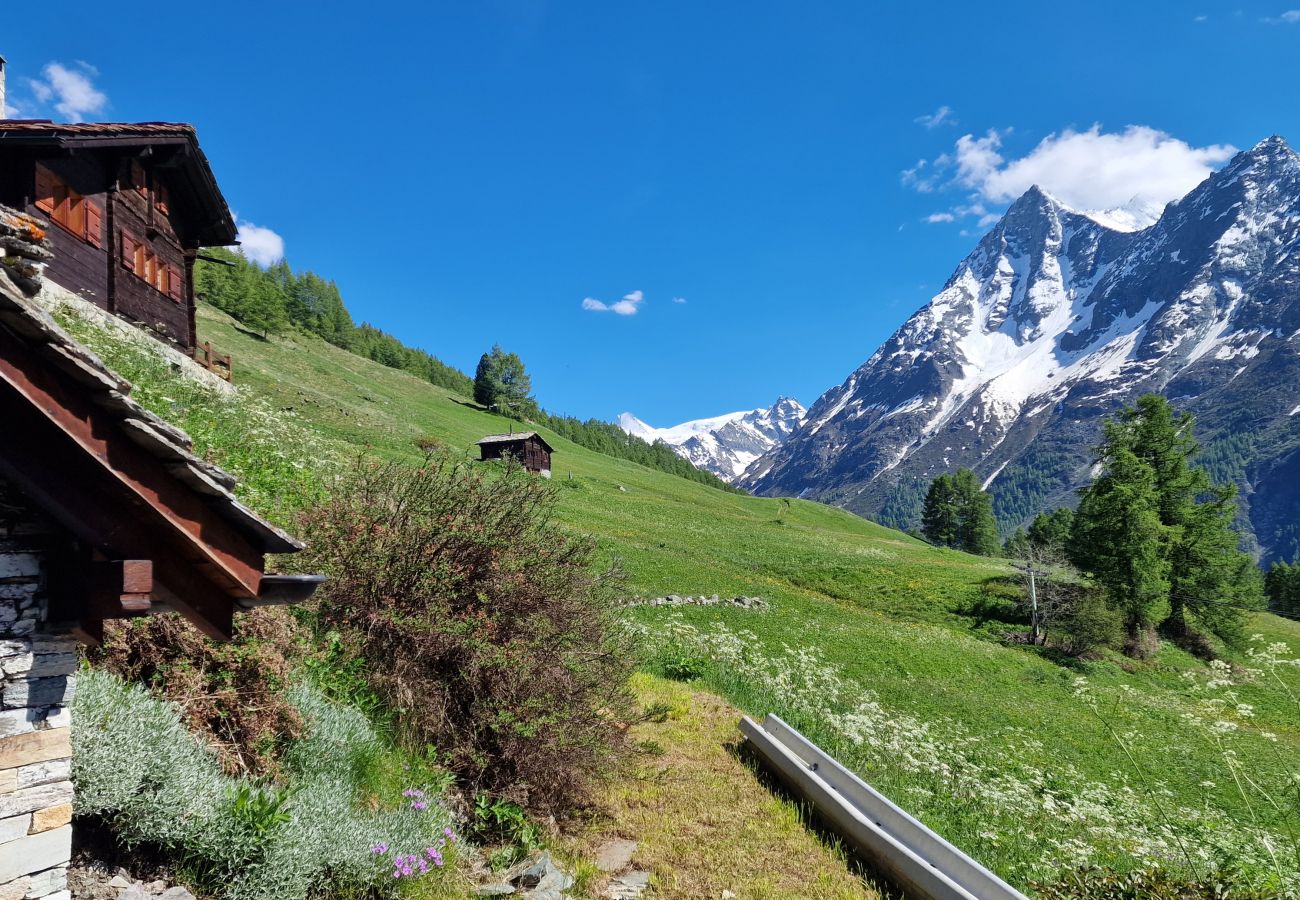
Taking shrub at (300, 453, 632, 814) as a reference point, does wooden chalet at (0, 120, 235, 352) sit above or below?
above

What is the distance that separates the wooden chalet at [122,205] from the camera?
703 inches

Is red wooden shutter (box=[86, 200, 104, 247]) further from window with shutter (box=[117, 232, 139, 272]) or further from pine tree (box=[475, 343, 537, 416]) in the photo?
pine tree (box=[475, 343, 537, 416])

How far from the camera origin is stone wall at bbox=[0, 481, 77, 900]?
3.20m

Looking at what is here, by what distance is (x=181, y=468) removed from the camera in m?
3.18

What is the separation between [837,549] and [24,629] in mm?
54686

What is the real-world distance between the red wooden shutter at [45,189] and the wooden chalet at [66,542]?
2105 cm

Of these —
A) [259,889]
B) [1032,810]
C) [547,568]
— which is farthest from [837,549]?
[259,889]

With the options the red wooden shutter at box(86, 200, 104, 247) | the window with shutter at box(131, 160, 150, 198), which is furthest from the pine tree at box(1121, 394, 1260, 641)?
the red wooden shutter at box(86, 200, 104, 247)

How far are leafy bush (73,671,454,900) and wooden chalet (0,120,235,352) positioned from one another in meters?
19.5

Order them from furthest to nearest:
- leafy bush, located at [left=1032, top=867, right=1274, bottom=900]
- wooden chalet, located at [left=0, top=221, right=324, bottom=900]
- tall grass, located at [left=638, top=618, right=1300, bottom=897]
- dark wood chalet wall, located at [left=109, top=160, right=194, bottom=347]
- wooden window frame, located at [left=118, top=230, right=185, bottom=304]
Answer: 1. wooden window frame, located at [left=118, top=230, right=185, bottom=304]
2. dark wood chalet wall, located at [left=109, top=160, right=194, bottom=347]
3. tall grass, located at [left=638, top=618, right=1300, bottom=897]
4. leafy bush, located at [left=1032, top=867, right=1274, bottom=900]
5. wooden chalet, located at [left=0, top=221, right=324, bottom=900]

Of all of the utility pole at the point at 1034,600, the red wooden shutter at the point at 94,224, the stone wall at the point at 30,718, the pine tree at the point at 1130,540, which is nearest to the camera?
the stone wall at the point at 30,718

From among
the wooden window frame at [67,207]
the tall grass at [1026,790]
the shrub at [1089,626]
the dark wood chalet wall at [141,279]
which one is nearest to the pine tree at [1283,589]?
the shrub at [1089,626]

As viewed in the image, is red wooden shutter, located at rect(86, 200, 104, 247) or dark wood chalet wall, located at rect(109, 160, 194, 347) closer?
red wooden shutter, located at rect(86, 200, 104, 247)

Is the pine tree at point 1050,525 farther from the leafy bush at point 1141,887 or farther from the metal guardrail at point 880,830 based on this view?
the leafy bush at point 1141,887
